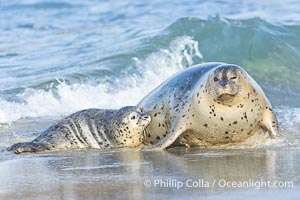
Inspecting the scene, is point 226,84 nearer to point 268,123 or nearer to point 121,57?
point 268,123

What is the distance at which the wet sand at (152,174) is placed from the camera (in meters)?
5.44

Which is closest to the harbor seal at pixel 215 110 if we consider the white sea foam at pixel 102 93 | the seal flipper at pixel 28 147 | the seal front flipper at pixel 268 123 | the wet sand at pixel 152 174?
the seal front flipper at pixel 268 123

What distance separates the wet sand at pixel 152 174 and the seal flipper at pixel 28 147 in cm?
11

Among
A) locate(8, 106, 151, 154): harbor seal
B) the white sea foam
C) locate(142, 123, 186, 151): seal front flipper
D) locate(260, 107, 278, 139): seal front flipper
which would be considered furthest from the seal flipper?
the white sea foam

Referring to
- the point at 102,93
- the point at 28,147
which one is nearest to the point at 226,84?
the point at 28,147

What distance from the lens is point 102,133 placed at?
8156 millimetres

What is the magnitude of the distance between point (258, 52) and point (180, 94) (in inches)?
282

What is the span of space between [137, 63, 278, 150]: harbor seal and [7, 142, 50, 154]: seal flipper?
0.86 m

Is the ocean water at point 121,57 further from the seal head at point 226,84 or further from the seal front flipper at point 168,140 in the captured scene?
the seal head at point 226,84

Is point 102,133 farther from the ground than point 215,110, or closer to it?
closer to it

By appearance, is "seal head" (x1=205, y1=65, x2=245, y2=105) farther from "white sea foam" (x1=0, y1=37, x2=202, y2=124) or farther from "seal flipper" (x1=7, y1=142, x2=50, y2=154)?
"white sea foam" (x1=0, y1=37, x2=202, y2=124)

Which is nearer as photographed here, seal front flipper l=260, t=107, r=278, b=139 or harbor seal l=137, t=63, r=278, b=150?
harbor seal l=137, t=63, r=278, b=150

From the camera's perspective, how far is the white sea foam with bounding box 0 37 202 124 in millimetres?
10609

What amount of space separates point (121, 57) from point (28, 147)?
642 cm
